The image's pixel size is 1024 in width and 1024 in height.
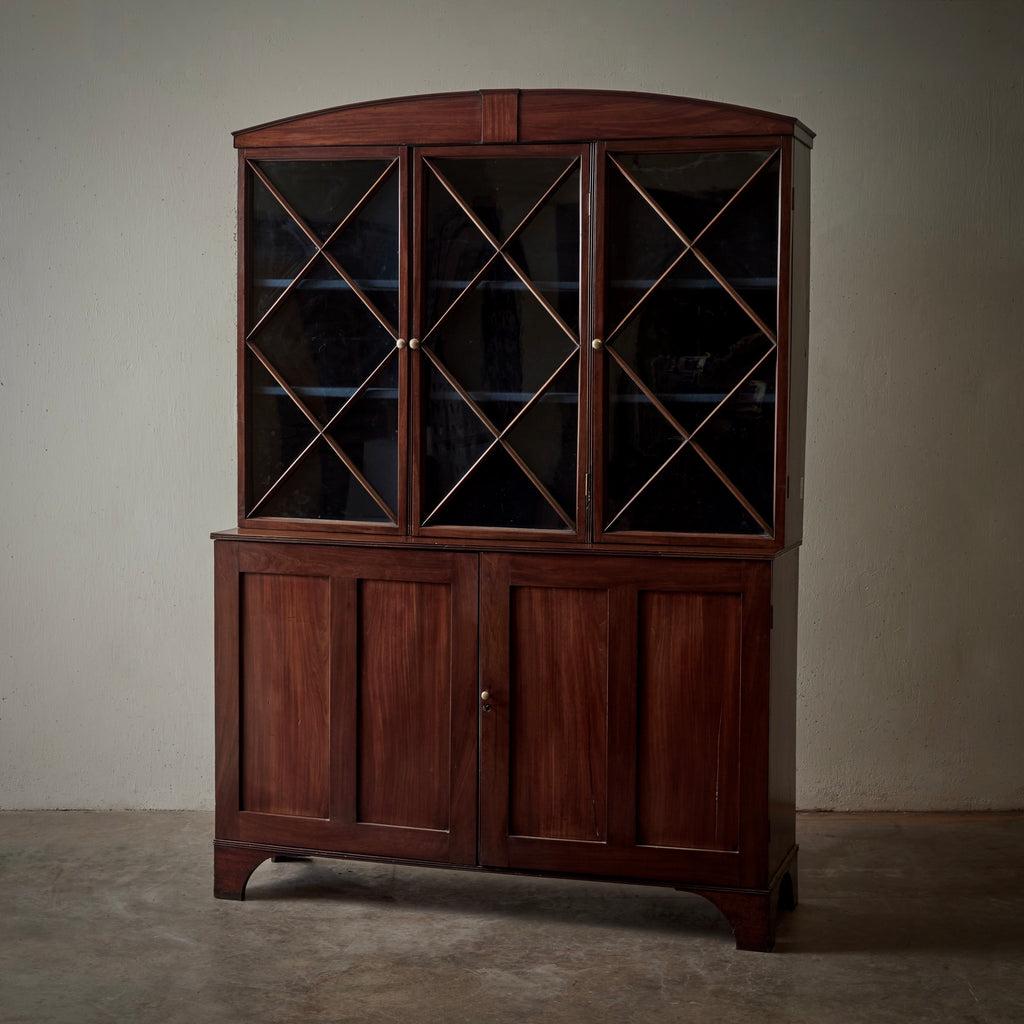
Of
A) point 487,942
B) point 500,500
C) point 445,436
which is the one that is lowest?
point 487,942

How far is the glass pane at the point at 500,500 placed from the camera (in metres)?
3.44

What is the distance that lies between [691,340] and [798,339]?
30 centimetres

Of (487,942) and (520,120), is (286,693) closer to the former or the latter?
(487,942)

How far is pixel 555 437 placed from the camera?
342 centimetres

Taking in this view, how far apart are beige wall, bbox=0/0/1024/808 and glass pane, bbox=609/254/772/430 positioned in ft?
3.36

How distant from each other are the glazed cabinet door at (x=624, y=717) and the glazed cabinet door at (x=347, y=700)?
0.30ft

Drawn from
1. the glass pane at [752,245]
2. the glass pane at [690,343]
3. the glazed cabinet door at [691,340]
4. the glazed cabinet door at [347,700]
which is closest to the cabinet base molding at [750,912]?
the glazed cabinet door at [347,700]

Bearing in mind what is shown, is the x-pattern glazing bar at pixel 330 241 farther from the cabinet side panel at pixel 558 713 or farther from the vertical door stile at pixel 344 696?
the cabinet side panel at pixel 558 713

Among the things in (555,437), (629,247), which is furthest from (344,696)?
(629,247)

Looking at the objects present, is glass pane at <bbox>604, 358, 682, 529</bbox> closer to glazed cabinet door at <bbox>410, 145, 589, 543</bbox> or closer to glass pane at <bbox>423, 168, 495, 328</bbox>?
glazed cabinet door at <bbox>410, 145, 589, 543</bbox>

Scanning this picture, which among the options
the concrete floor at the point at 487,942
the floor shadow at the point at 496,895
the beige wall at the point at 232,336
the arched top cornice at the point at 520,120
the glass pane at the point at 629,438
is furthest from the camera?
the beige wall at the point at 232,336

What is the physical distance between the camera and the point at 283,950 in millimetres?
3336

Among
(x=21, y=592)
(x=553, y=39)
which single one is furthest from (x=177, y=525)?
(x=553, y=39)

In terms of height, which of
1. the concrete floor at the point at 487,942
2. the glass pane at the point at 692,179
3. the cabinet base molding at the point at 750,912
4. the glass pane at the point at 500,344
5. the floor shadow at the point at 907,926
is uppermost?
the glass pane at the point at 692,179
